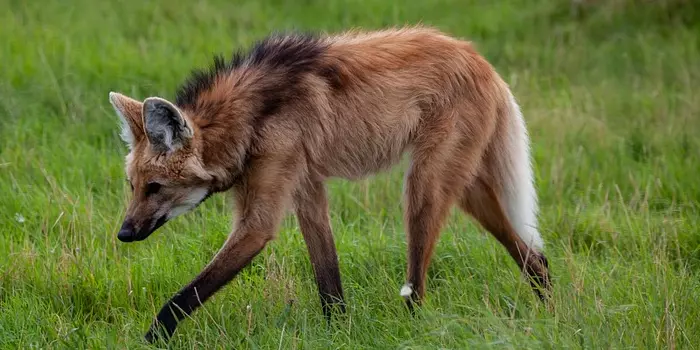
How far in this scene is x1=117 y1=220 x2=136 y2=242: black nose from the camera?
12.2 ft

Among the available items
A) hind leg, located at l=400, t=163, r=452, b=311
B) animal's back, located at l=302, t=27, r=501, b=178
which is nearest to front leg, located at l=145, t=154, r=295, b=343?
animal's back, located at l=302, t=27, r=501, b=178

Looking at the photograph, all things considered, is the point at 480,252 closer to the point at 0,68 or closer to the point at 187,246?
the point at 187,246

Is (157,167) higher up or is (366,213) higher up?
(157,167)

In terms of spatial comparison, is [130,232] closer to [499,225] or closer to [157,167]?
[157,167]

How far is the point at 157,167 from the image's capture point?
3.74m

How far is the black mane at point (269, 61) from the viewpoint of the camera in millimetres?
4109

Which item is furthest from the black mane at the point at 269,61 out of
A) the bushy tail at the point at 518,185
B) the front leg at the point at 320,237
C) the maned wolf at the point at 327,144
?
the bushy tail at the point at 518,185

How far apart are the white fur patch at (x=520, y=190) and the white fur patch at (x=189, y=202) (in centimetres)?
145

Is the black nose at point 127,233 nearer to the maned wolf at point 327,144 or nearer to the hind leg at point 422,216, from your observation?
the maned wolf at point 327,144

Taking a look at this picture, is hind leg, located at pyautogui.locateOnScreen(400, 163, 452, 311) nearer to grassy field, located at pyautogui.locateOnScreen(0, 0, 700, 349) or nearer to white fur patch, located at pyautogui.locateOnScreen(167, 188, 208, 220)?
grassy field, located at pyautogui.locateOnScreen(0, 0, 700, 349)

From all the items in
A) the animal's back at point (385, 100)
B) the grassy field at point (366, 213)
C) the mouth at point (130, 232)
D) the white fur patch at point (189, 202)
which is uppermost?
the animal's back at point (385, 100)

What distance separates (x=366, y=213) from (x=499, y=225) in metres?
0.91

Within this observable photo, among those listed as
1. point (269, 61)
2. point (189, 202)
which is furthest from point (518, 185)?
point (189, 202)

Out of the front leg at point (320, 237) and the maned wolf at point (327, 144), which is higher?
the maned wolf at point (327, 144)
